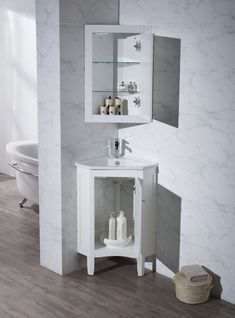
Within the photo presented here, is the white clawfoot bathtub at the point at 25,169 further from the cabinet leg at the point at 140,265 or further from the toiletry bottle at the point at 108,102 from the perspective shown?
the cabinet leg at the point at 140,265

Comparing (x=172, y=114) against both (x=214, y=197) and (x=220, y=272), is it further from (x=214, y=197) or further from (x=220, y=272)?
(x=220, y=272)

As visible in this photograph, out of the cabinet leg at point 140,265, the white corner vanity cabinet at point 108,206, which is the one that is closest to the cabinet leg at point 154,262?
the white corner vanity cabinet at point 108,206

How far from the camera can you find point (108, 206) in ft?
14.0

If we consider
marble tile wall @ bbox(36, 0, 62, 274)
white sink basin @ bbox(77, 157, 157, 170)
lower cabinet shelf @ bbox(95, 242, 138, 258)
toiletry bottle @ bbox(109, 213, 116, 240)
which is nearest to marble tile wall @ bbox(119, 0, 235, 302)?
white sink basin @ bbox(77, 157, 157, 170)

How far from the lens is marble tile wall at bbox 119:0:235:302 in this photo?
3533 millimetres

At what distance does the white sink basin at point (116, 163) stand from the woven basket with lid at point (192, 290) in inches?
33.3

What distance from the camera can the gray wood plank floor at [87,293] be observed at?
3551 mm

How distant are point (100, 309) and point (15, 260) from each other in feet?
3.57

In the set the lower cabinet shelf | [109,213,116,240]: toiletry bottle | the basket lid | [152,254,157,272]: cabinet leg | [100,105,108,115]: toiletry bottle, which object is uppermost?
[100,105,108,115]: toiletry bottle

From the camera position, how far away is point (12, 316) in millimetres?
3467

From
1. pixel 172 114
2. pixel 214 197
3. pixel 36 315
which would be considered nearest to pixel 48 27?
pixel 172 114

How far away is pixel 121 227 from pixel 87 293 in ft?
1.82

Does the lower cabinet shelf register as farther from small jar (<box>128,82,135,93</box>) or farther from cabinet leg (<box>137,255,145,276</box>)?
small jar (<box>128,82,135,93</box>)

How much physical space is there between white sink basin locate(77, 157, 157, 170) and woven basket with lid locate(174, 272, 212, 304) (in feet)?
2.78
